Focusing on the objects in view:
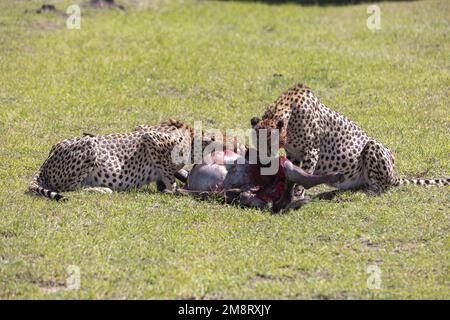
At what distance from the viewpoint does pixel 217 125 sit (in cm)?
1432

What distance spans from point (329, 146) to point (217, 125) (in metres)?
3.17

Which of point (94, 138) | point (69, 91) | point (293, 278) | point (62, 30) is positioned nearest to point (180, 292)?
point (293, 278)

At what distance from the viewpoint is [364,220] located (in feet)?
34.2

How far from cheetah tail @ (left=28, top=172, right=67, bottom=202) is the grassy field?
0.10m

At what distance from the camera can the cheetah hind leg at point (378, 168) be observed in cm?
1134

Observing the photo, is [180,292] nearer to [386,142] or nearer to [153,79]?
[386,142]

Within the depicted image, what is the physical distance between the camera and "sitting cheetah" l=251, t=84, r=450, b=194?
11.2 m

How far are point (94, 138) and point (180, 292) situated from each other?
11.7 feet

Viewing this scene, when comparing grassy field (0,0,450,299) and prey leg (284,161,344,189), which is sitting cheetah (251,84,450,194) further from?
prey leg (284,161,344,189)
